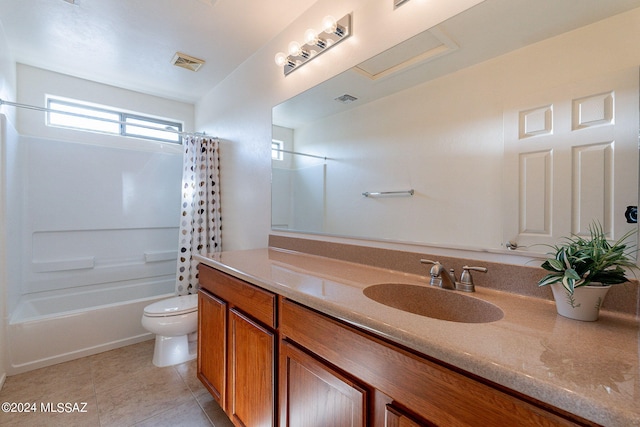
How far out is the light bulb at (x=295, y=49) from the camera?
5.72 feet

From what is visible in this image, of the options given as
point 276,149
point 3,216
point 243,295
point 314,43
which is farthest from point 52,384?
point 314,43

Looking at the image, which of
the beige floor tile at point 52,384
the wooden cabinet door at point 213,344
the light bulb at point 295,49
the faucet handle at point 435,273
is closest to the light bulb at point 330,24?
the light bulb at point 295,49

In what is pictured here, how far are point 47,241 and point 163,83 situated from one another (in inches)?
71.8

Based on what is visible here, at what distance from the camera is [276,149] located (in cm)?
204

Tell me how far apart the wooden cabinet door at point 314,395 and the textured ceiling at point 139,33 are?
193 cm

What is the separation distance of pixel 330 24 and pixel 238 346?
1716mm

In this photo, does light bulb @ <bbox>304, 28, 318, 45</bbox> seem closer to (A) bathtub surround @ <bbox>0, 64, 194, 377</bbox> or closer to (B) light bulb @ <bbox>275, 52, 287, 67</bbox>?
(B) light bulb @ <bbox>275, 52, 287, 67</bbox>

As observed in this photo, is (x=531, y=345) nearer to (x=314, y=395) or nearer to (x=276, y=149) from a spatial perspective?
(x=314, y=395)

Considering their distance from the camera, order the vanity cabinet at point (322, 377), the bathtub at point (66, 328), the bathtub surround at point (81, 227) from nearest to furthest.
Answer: the vanity cabinet at point (322, 377) → the bathtub at point (66, 328) → the bathtub surround at point (81, 227)

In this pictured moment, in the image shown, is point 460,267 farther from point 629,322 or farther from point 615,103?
point 615,103

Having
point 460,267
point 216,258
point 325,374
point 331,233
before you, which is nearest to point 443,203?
point 460,267

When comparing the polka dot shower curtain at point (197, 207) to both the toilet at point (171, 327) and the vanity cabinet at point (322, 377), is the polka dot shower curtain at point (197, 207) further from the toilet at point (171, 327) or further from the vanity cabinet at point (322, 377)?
the vanity cabinet at point (322, 377)

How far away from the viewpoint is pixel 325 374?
→ 0.88 metres

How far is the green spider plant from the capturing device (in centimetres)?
69
